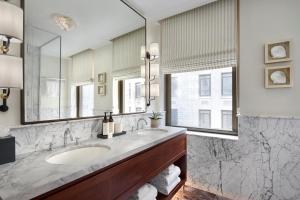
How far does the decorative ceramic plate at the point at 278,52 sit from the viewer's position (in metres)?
1.76

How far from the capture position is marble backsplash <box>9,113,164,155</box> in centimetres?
108

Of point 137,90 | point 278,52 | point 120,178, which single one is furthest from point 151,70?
point 120,178

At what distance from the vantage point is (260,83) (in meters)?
1.91

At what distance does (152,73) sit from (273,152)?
1.72 m

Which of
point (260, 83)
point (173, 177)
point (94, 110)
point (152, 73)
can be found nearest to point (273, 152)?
point (260, 83)

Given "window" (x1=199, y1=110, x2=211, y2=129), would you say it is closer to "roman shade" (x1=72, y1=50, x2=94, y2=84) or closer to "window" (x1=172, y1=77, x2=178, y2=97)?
A: "window" (x1=172, y1=77, x2=178, y2=97)

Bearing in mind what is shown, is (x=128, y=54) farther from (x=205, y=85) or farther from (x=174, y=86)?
(x=205, y=85)

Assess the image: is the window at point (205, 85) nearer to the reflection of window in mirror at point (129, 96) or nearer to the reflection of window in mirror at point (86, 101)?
the reflection of window in mirror at point (129, 96)

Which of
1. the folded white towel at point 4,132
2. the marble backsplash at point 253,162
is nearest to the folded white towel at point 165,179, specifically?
the marble backsplash at point 253,162

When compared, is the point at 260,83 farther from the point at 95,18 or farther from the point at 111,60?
the point at 95,18

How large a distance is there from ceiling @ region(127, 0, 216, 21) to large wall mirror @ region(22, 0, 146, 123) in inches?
4.5

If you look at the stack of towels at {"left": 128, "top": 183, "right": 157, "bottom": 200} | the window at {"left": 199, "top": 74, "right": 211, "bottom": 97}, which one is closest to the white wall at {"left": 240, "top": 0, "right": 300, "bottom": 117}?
the window at {"left": 199, "top": 74, "right": 211, "bottom": 97}

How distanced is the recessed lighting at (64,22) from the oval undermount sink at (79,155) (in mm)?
1005

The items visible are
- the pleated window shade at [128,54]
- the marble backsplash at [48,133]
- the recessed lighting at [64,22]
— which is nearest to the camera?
the marble backsplash at [48,133]
